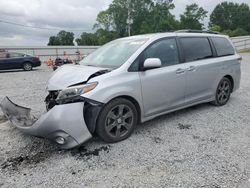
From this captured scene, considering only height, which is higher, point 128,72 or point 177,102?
point 128,72

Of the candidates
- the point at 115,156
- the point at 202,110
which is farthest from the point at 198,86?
the point at 115,156

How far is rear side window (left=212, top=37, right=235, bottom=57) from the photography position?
535 cm

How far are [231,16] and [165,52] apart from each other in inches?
3378

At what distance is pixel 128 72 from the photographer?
374cm

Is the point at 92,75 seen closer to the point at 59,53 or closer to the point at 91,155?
the point at 91,155

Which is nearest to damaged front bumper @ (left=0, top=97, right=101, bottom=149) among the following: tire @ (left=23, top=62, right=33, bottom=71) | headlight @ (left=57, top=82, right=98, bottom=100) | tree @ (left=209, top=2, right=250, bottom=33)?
headlight @ (left=57, top=82, right=98, bottom=100)

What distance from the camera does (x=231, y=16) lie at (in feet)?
260

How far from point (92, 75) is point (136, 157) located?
1325mm

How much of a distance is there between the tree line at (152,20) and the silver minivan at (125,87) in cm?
4297

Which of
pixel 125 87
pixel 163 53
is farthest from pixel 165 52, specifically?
pixel 125 87

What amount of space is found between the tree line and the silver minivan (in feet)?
141

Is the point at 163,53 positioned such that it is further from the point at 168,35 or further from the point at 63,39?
the point at 63,39

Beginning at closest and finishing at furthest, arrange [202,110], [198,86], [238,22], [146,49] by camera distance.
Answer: [146,49] → [198,86] → [202,110] → [238,22]

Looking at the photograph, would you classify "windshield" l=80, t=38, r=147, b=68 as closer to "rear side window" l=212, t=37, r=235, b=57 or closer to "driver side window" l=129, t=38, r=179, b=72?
"driver side window" l=129, t=38, r=179, b=72
